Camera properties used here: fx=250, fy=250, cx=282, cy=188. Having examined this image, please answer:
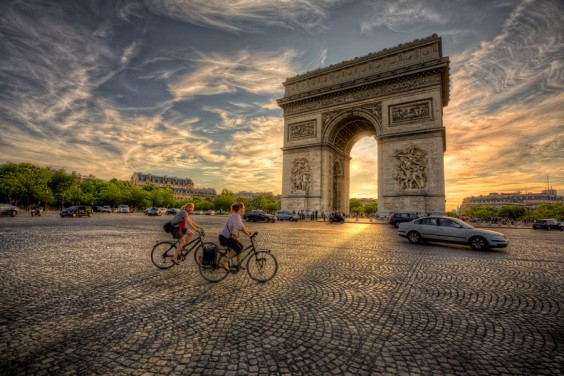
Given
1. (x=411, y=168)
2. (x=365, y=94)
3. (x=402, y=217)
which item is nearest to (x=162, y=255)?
(x=402, y=217)

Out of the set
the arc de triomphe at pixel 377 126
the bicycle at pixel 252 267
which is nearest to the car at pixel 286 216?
the arc de triomphe at pixel 377 126

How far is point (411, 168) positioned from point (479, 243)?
1669 cm

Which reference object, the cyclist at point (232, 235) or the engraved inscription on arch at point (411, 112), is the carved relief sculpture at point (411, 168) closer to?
the engraved inscription on arch at point (411, 112)

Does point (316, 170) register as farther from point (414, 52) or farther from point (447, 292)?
point (447, 292)

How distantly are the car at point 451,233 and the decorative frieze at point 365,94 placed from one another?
66.7ft

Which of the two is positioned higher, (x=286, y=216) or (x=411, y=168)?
(x=411, y=168)

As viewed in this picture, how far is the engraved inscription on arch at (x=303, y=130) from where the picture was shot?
32.7 metres

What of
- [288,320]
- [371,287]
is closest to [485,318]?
[371,287]

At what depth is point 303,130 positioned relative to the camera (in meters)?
33.4

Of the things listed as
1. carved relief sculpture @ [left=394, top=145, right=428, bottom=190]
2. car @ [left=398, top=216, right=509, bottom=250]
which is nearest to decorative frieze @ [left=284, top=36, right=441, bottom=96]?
carved relief sculpture @ [left=394, top=145, right=428, bottom=190]

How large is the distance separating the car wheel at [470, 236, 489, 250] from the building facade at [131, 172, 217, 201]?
389ft

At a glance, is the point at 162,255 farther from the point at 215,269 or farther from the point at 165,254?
the point at 215,269

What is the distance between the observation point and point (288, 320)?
3424mm

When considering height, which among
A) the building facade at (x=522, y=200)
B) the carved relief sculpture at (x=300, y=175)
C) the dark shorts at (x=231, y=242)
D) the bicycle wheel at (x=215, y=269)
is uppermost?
the building facade at (x=522, y=200)
